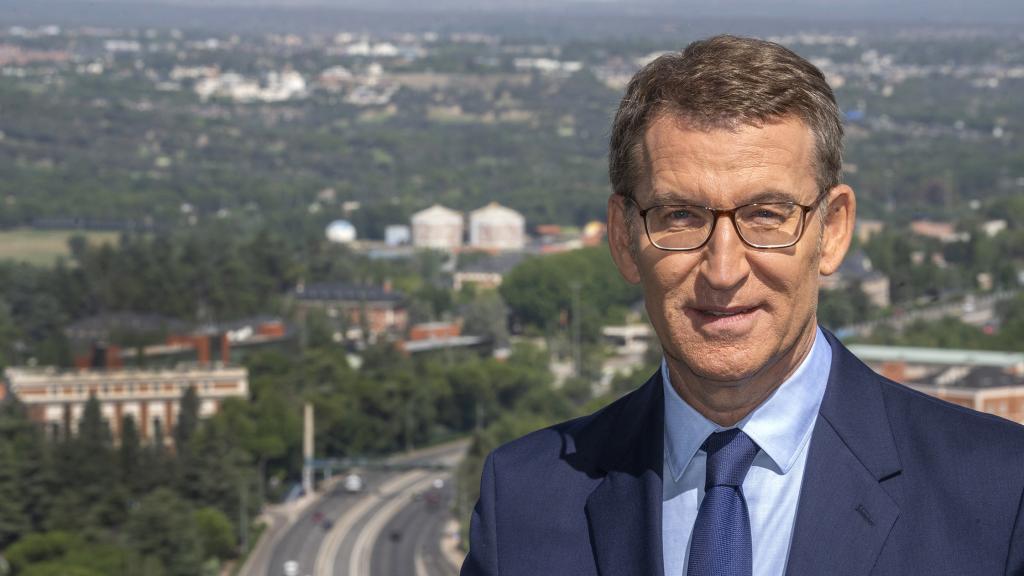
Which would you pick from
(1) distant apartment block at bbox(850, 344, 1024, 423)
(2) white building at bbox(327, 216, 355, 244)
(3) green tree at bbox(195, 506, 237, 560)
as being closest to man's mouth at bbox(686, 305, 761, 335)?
(1) distant apartment block at bbox(850, 344, 1024, 423)

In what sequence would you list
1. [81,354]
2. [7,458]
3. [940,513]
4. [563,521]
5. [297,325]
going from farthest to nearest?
1. [297,325]
2. [81,354]
3. [7,458]
4. [563,521]
5. [940,513]

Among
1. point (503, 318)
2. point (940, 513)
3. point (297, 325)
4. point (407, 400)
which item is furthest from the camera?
point (503, 318)

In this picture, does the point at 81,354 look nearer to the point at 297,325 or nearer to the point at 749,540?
the point at 297,325

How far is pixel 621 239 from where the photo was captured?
216cm

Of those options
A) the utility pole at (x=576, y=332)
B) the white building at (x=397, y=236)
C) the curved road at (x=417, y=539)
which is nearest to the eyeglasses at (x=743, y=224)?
the curved road at (x=417, y=539)

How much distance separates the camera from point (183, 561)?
899 inches

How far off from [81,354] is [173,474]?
10327 millimetres

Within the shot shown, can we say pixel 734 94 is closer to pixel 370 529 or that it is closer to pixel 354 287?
pixel 370 529

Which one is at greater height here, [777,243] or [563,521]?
[777,243]

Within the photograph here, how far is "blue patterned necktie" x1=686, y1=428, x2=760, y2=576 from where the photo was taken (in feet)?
6.40

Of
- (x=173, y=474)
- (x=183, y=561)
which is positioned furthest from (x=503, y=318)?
(x=183, y=561)

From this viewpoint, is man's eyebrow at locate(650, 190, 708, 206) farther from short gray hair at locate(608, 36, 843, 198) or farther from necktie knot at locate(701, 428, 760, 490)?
necktie knot at locate(701, 428, 760, 490)

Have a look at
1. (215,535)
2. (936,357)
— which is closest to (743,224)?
(215,535)

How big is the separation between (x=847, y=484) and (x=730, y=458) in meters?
0.11
